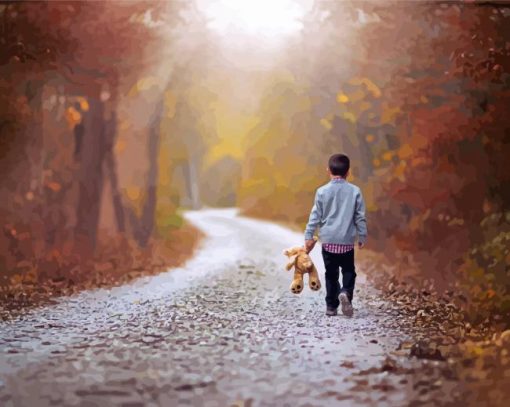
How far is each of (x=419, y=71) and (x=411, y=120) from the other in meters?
0.51

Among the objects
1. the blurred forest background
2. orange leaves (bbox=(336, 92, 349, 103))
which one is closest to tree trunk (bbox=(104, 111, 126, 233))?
the blurred forest background

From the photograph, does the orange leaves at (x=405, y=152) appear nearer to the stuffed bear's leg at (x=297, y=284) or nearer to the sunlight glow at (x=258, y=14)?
the sunlight glow at (x=258, y=14)

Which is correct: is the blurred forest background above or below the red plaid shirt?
above

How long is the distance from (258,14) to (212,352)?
8.56 ft

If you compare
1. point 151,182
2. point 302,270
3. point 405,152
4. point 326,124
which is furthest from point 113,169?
point 302,270

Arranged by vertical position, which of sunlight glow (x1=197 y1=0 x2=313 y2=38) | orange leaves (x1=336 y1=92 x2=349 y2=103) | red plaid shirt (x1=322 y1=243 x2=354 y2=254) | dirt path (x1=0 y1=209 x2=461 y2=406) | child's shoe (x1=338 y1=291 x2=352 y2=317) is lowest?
dirt path (x1=0 y1=209 x2=461 y2=406)

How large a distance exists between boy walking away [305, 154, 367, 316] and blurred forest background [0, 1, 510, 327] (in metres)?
0.79

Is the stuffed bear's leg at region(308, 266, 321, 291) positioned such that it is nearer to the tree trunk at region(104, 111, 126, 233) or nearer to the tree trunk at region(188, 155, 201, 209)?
the tree trunk at region(188, 155, 201, 209)

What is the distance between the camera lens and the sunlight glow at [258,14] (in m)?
5.03

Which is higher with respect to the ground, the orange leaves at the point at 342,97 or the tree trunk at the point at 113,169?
the orange leaves at the point at 342,97

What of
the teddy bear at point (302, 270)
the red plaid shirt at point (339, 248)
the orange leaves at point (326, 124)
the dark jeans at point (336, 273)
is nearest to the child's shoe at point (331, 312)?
the dark jeans at point (336, 273)

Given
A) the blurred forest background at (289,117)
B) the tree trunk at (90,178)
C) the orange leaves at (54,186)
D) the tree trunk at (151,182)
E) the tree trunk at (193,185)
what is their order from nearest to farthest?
the blurred forest background at (289,117) → the orange leaves at (54,186) → the tree trunk at (90,178) → the tree trunk at (193,185) → the tree trunk at (151,182)

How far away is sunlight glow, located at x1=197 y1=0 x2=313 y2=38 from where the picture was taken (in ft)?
16.5

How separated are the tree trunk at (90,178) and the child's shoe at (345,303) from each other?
2995 mm
